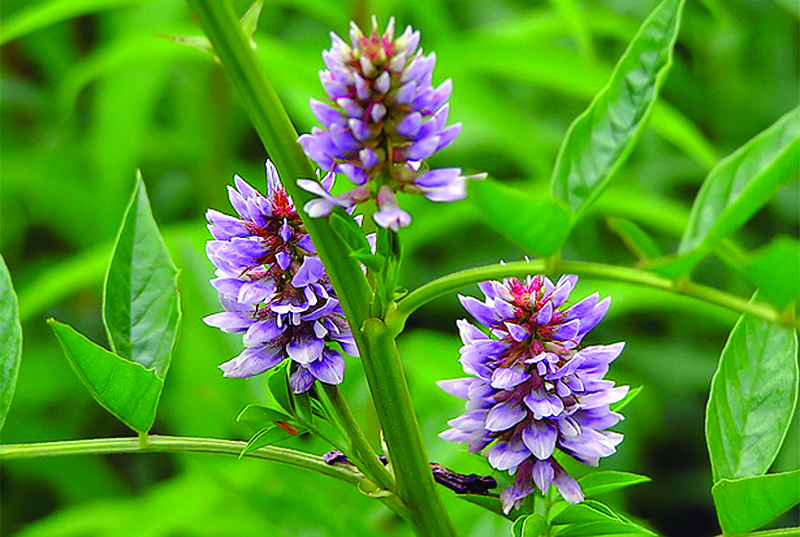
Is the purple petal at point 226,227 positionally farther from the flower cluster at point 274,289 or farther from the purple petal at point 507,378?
the purple petal at point 507,378

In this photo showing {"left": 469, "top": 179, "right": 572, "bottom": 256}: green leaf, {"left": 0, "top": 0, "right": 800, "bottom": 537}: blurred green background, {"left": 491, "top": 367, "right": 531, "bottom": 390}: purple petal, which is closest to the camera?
{"left": 469, "top": 179, "right": 572, "bottom": 256}: green leaf

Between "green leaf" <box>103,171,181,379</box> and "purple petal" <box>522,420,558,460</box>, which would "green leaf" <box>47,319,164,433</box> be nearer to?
"green leaf" <box>103,171,181,379</box>

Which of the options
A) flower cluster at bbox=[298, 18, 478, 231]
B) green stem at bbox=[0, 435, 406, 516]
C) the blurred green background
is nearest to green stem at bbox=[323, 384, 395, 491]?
green stem at bbox=[0, 435, 406, 516]

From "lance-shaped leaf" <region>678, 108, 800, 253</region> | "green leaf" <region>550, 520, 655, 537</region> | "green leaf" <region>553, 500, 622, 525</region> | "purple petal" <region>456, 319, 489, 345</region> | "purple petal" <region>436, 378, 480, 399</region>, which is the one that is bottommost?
"green leaf" <region>550, 520, 655, 537</region>

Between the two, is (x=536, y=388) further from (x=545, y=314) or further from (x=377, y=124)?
(x=377, y=124)

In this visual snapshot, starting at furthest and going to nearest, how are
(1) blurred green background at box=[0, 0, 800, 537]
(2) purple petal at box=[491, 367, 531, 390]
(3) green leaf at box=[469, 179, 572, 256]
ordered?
1. (1) blurred green background at box=[0, 0, 800, 537]
2. (2) purple petal at box=[491, 367, 531, 390]
3. (3) green leaf at box=[469, 179, 572, 256]

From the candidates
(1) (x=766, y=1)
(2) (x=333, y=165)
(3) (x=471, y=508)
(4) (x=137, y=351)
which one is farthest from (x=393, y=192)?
(1) (x=766, y=1)
